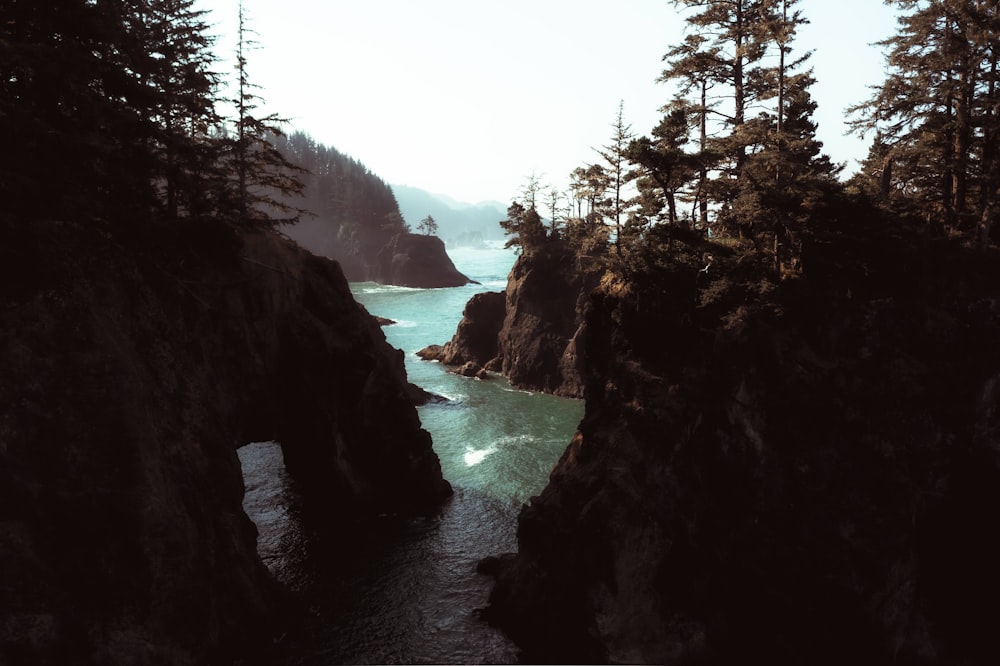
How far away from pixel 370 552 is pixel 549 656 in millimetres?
12736

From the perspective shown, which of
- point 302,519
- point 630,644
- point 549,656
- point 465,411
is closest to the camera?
point 630,644

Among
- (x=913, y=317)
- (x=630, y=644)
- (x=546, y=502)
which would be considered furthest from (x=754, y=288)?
(x=630, y=644)

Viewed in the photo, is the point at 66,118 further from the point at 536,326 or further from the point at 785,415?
the point at 536,326

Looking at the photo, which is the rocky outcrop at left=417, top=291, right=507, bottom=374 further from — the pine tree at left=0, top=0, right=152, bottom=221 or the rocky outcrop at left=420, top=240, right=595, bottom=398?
the pine tree at left=0, top=0, right=152, bottom=221

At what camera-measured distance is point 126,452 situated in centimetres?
1739

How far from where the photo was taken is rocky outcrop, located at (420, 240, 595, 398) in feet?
205

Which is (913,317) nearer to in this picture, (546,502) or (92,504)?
(546,502)

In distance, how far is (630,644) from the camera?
21.0m

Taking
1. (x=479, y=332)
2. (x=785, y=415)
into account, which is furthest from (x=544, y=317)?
(x=785, y=415)

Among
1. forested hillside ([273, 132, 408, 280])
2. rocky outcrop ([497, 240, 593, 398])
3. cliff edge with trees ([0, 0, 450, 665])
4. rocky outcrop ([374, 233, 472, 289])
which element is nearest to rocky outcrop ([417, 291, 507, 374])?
rocky outcrop ([497, 240, 593, 398])

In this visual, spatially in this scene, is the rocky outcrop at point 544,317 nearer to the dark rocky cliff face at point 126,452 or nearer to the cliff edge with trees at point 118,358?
the dark rocky cliff face at point 126,452

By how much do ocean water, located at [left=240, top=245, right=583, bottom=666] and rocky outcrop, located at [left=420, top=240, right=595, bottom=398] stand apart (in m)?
7.08

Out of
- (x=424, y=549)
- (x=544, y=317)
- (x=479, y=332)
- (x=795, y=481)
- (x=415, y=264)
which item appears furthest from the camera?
(x=415, y=264)

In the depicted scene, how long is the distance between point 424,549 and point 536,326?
38282mm
